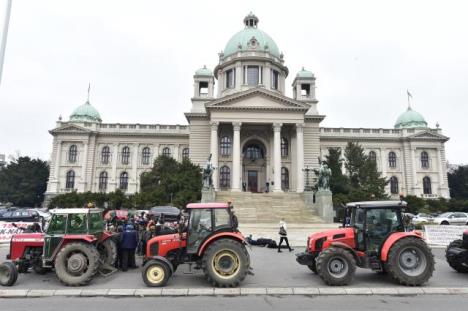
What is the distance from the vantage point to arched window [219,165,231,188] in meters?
48.8

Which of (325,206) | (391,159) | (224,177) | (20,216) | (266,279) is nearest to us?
(266,279)

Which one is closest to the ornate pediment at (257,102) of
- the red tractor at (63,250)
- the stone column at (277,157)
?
the stone column at (277,157)

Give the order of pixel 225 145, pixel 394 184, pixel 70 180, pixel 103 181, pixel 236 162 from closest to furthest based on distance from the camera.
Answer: pixel 236 162 < pixel 225 145 < pixel 70 180 < pixel 103 181 < pixel 394 184

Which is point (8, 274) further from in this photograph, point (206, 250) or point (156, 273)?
point (206, 250)

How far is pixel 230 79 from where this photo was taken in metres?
55.3

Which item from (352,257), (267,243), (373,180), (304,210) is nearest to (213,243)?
(352,257)

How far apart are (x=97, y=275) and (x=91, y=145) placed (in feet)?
168

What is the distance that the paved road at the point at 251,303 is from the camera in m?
7.59

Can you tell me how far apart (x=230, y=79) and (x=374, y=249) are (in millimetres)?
48092

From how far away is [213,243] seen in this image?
9.15 metres

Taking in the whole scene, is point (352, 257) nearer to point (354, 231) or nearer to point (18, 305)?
point (354, 231)

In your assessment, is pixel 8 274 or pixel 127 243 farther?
pixel 127 243

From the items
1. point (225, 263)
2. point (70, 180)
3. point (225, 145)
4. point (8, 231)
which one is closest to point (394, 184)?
point (225, 145)

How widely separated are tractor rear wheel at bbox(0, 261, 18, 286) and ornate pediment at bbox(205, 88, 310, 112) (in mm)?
36241
